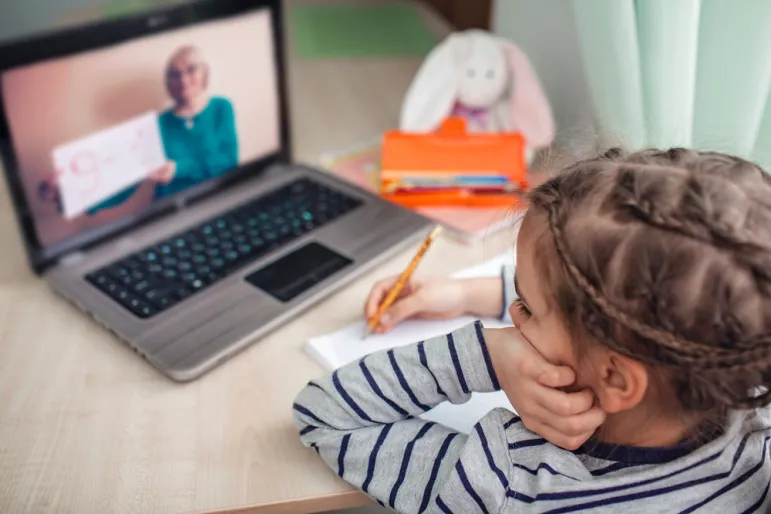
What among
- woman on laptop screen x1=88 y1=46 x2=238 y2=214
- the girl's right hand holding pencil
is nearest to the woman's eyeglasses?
woman on laptop screen x1=88 y1=46 x2=238 y2=214

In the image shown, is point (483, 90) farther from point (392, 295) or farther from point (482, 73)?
point (392, 295)

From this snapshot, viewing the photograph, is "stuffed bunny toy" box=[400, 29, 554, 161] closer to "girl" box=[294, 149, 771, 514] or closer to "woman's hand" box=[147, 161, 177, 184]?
"woman's hand" box=[147, 161, 177, 184]

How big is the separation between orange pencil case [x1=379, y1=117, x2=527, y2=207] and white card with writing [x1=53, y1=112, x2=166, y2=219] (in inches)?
11.2

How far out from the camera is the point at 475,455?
20.7 inches

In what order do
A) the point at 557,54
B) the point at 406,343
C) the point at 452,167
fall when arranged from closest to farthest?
the point at 406,343, the point at 452,167, the point at 557,54

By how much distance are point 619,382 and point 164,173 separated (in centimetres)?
58

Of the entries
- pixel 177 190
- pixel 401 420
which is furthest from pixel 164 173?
pixel 401 420

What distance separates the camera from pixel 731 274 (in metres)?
0.42

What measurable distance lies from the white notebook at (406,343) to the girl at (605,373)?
41mm

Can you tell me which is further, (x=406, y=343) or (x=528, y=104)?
(x=528, y=104)

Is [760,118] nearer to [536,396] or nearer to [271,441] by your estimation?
[536,396]

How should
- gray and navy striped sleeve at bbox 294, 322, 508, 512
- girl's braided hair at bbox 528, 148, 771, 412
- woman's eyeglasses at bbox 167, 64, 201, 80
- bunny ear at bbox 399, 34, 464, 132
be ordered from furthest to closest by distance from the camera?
bunny ear at bbox 399, 34, 464, 132 → woman's eyeglasses at bbox 167, 64, 201, 80 → gray and navy striped sleeve at bbox 294, 322, 508, 512 → girl's braided hair at bbox 528, 148, 771, 412

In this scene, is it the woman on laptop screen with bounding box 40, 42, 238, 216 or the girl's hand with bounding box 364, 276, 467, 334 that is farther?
the woman on laptop screen with bounding box 40, 42, 238, 216

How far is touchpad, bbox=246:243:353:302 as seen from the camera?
752mm
